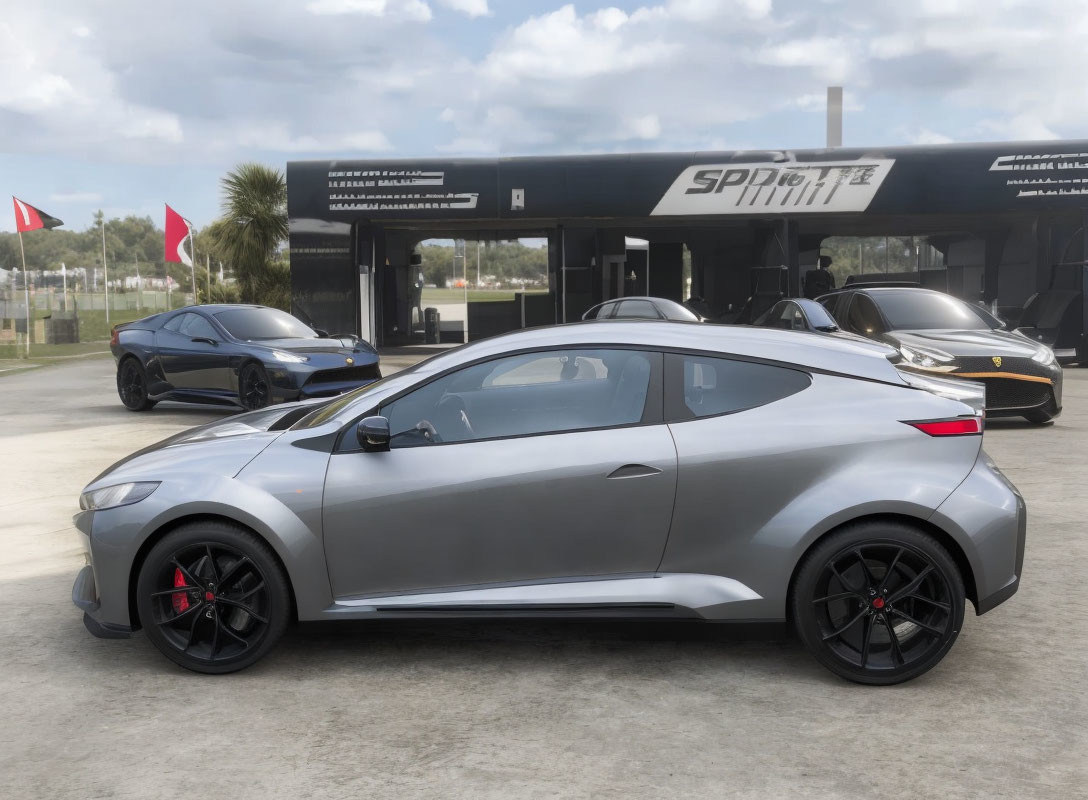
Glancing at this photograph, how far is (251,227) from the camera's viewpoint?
34.8 m

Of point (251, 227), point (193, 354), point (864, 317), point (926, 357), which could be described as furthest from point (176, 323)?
point (251, 227)

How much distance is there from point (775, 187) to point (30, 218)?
2085 cm

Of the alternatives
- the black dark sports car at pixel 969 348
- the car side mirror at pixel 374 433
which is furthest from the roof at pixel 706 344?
the black dark sports car at pixel 969 348

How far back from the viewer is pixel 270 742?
3.67 m

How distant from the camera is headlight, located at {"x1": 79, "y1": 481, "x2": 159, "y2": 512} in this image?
4.34m

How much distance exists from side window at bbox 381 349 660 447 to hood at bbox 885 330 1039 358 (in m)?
7.95

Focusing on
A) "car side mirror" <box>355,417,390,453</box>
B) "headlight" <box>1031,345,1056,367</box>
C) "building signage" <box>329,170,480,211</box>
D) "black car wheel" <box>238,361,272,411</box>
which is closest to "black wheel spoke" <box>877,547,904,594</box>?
"car side mirror" <box>355,417,390,453</box>

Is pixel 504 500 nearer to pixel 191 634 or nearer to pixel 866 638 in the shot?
pixel 191 634

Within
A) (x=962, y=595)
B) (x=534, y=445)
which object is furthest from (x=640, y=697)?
(x=962, y=595)

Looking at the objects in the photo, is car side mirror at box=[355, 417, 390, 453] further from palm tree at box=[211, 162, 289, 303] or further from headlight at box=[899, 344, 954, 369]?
palm tree at box=[211, 162, 289, 303]

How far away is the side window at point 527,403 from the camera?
4.31 m

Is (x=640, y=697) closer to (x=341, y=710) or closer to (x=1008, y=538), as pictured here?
(x=341, y=710)

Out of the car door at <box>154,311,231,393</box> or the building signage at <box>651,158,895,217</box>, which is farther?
the building signage at <box>651,158,895,217</box>

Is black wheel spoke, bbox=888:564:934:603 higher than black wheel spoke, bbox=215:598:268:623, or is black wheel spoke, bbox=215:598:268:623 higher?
black wheel spoke, bbox=888:564:934:603
